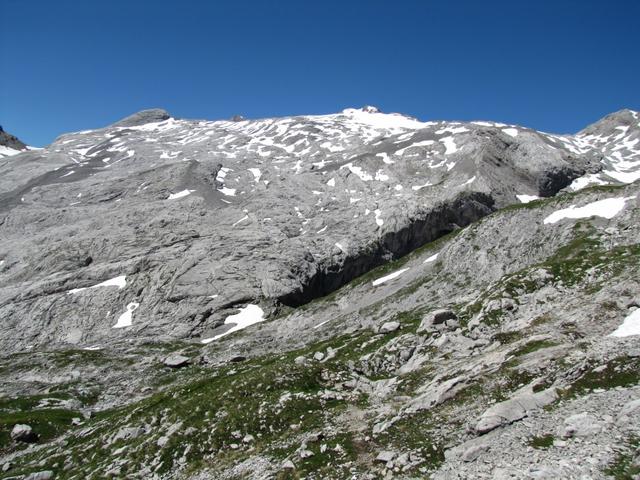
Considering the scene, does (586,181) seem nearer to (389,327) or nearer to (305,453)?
(389,327)

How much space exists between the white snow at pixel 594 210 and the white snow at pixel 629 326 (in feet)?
136

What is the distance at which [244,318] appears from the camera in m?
89.0

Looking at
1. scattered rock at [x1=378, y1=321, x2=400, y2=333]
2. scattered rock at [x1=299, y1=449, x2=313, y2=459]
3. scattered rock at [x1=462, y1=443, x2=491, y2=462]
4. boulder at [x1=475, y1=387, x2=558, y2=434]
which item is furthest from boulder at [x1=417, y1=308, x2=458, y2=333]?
scattered rock at [x1=462, y1=443, x2=491, y2=462]

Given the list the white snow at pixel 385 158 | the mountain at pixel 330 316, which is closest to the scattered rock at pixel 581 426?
the mountain at pixel 330 316

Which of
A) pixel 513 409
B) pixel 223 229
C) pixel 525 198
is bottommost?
pixel 513 409

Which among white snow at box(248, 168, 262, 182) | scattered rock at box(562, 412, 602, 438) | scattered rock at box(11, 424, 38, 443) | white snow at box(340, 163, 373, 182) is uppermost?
white snow at box(248, 168, 262, 182)

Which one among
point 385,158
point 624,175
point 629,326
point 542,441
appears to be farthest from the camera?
point 624,175

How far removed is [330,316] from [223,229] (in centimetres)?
5083

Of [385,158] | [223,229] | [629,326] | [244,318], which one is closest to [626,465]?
[629,326]

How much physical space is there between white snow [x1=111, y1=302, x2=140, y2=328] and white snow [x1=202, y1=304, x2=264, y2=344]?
1806cm

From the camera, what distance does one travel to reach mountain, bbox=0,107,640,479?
20562mm

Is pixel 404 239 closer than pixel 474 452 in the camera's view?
No

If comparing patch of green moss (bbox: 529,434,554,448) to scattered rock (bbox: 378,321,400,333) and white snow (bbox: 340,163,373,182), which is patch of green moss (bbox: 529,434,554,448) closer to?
scattered rock (bbox: 378,321,400,333)

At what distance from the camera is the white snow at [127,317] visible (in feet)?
299
